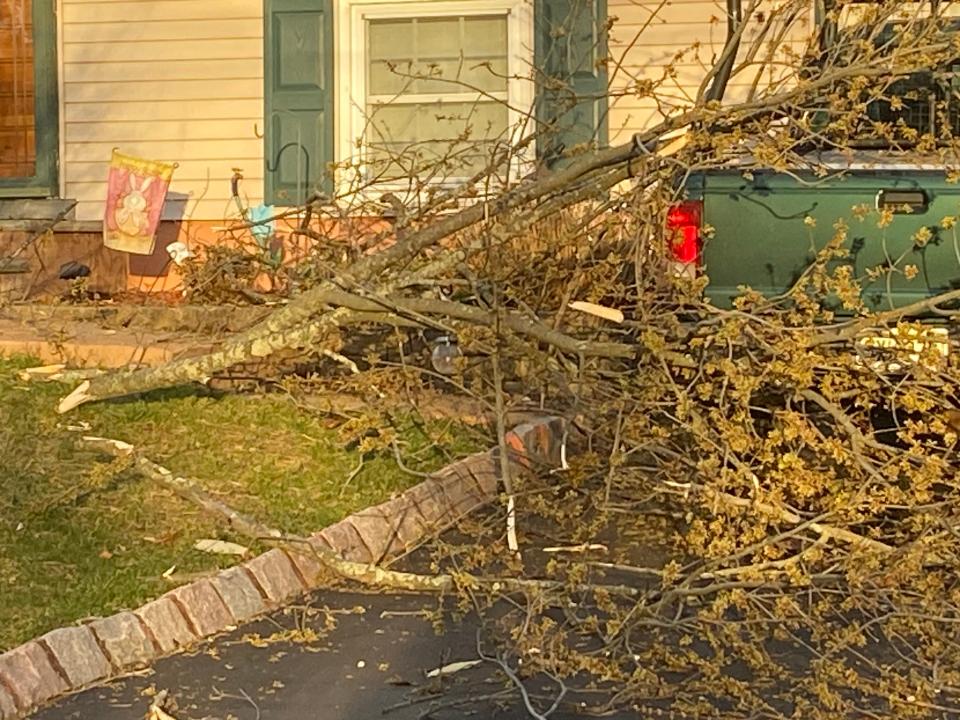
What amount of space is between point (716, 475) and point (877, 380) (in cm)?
71

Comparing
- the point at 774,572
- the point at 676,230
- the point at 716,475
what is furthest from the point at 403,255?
the point at 774,572

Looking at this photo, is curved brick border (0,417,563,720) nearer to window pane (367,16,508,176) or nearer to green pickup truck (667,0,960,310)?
green pickup truck (667,0,960,310)

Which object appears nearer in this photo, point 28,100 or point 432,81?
point 432,81

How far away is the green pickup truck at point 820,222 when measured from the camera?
6613 millimetres

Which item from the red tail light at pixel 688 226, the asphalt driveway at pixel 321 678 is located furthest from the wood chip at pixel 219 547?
the red tail light at pixel 688 226

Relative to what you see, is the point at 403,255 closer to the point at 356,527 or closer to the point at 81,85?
the point at 356,527

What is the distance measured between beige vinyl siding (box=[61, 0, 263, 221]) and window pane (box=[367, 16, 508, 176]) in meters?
0.97

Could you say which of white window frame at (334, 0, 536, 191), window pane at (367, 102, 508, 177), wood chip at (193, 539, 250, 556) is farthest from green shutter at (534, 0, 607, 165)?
wood chip at (193, 539, 250, 556)

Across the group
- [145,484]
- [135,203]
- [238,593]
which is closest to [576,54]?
[135,203]

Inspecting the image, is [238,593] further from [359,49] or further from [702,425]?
[359,49]

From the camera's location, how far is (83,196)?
39.6 ft

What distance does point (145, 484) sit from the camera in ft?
21.5

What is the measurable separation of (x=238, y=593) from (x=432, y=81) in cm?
699

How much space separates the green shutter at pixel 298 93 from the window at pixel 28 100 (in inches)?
74.9
